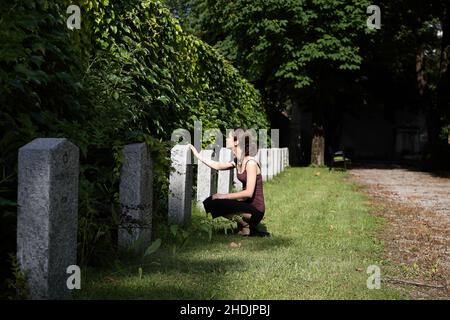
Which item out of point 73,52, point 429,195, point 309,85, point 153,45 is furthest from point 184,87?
point 309,85

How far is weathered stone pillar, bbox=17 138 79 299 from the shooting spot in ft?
11.6

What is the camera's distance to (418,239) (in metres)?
7.76

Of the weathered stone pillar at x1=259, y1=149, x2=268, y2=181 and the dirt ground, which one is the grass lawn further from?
the weathered stone pillar at x1=259, y1=149, x2=268, y2=181

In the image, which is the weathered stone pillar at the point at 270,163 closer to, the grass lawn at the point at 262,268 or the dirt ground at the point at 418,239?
the dirt ground at the point at 418,239

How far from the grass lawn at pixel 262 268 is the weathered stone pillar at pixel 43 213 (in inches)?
23.9

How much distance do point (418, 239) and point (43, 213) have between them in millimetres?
5738

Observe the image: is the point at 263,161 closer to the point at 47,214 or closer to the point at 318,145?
the point at 47,214

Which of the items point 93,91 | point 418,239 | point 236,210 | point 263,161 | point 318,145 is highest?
point 93,91

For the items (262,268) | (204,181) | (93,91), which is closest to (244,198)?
(204,181)

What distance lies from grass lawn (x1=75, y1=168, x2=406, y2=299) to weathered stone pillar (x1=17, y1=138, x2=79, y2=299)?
607 mm

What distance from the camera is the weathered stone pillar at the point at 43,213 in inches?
139

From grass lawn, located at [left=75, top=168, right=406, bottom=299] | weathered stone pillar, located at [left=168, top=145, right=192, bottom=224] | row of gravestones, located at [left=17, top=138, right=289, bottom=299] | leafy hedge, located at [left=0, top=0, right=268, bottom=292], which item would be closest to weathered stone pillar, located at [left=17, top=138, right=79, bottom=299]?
row of gravestones, located at [left=17, top=138, right=289, bottom=299]

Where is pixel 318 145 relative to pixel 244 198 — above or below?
above

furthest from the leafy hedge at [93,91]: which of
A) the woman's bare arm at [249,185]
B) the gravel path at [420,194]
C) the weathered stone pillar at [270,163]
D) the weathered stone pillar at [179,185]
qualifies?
the weathered stone pillar at [270,163]
